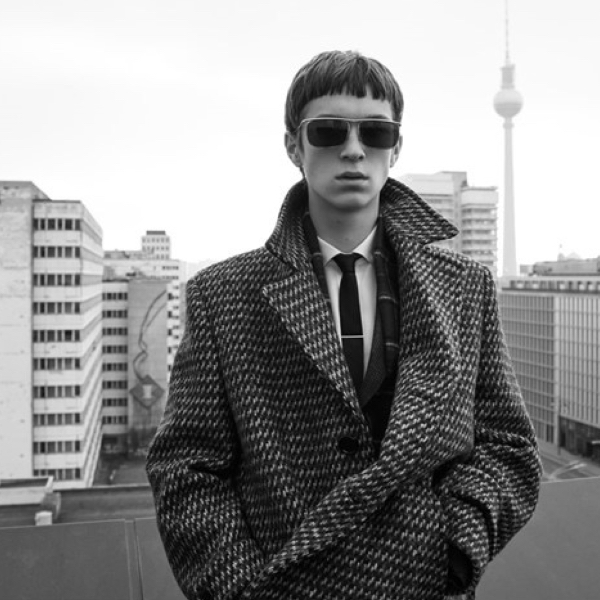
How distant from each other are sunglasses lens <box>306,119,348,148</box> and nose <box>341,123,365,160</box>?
0.01 m

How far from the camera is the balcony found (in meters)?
2.63

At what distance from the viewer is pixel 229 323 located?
6.07ft

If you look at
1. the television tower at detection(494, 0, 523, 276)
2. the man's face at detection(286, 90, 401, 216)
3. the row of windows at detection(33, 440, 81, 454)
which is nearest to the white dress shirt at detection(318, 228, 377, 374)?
the man's face at detection(286, 90, 401, 216)

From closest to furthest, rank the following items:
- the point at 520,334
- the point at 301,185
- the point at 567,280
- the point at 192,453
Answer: the point at 192,453 < the point at 301,185 < the point at 567,280 < the point at 520,334

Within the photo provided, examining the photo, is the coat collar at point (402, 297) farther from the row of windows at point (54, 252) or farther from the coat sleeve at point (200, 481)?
the row of windows at point (54, 252)

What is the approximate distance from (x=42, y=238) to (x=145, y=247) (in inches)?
2560

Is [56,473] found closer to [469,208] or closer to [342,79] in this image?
[342,79]

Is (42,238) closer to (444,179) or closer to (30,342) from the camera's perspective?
(30,342)

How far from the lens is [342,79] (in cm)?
179

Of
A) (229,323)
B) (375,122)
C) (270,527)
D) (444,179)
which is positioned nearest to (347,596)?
(270,527)

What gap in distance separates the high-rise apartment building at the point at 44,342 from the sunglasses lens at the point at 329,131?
33.5 meters

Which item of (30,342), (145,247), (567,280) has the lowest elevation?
A: (30,342)

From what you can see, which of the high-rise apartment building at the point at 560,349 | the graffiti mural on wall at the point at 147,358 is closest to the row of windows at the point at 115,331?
the graffiti mural on wall at the point at 147,358

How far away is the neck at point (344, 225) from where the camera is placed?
189 cm
